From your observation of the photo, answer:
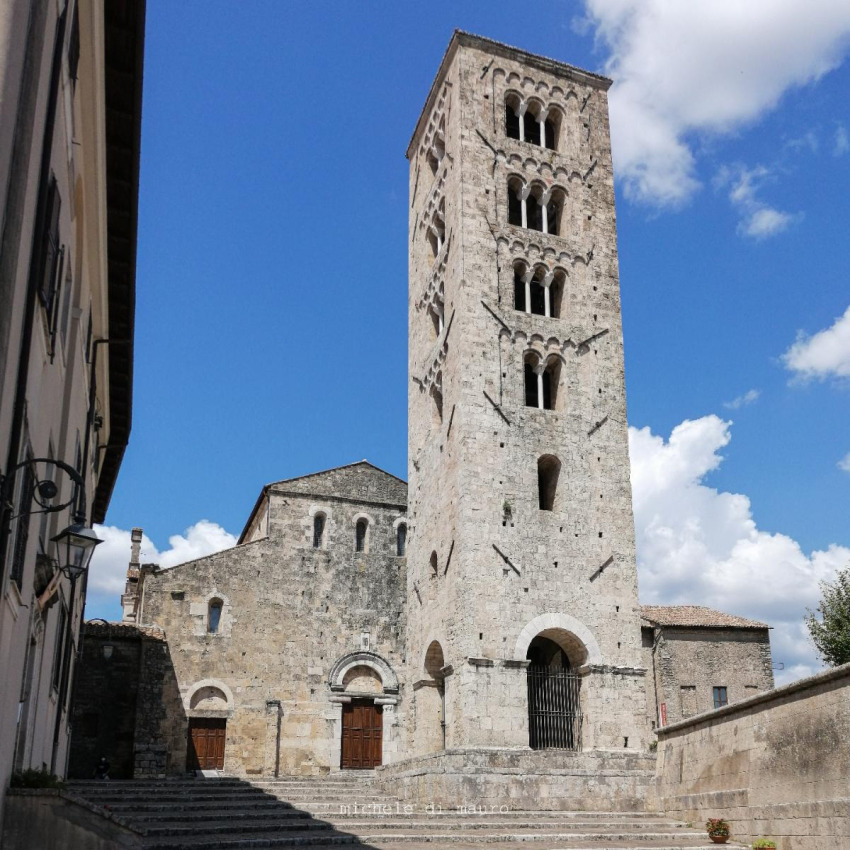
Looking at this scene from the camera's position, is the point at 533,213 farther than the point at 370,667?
No

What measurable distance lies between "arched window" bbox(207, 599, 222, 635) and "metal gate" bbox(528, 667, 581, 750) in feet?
32.1

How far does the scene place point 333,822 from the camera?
17.3 meters

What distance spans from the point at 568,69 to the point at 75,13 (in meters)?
23.3

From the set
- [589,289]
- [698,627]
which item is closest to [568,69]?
[589,289]

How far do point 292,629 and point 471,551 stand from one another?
797 centimetres

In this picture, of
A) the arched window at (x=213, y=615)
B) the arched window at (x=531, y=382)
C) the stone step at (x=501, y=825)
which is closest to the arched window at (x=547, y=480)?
the arched window at (x=531, y=382)

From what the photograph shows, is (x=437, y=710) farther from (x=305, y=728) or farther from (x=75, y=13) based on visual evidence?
(x=75, y=13)

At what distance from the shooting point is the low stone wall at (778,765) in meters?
13.0

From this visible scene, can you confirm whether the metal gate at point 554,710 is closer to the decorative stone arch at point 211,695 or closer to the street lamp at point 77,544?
the decorative stone arch at point 211,695

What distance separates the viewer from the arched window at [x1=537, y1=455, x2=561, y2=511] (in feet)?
80.7

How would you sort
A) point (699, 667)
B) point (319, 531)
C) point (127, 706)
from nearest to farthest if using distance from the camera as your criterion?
point (127, 706) → point (319, 531) → point (699, 667)

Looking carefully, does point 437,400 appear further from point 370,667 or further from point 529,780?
point 529,780

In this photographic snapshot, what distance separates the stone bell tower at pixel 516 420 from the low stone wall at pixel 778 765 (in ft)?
15.9

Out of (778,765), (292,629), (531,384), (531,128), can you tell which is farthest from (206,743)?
(531,128)
